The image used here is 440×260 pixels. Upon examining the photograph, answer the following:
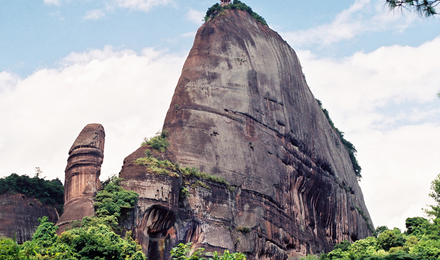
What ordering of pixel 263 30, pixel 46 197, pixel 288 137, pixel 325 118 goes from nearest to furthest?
1. pixel 46 197
2. pixel 288 137
3. pixel 263 30
4. pixel 325 118

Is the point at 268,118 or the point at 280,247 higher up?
the point at 268,118

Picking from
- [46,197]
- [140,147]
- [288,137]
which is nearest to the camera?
[140,147]

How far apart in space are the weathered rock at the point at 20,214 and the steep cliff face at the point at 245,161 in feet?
25.1

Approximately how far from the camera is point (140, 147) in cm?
3869

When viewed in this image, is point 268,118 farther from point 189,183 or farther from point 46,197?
point 46,197

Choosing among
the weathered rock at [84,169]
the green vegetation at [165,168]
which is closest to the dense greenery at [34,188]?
the weathered rock at [84,169]

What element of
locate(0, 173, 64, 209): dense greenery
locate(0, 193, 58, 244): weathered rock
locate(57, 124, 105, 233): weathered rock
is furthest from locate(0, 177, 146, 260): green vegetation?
locate(0, 173, 64, 209): dense greenery

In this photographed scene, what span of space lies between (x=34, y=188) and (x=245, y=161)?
1378 cm

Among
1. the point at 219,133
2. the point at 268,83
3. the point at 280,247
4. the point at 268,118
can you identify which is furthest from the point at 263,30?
the point at 280,247

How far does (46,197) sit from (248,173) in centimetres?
1318

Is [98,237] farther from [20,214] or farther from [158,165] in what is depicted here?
[20,214]

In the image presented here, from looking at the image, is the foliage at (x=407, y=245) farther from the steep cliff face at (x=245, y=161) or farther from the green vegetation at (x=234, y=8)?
the green vegetation at (x=234, y=8)

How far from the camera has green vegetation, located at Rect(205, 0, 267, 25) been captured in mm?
52469

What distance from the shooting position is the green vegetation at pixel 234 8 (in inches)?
2066
